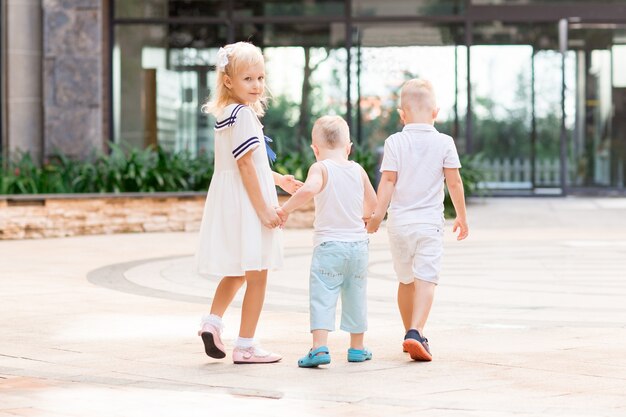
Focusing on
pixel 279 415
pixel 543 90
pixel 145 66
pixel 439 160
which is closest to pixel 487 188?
pixel 543 90

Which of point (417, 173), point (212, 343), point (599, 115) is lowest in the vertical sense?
point (212, 343)

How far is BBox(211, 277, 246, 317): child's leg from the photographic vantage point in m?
6.66

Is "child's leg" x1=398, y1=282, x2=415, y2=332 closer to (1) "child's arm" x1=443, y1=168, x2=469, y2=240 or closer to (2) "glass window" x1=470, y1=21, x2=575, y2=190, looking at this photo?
(1) "child's arm" x1=443, y1=168, x2=469, y2=240

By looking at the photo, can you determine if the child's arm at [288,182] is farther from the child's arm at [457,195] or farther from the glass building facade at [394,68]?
the glass building facade at [394,68]

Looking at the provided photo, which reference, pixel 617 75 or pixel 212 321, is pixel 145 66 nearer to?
pixel 617 75

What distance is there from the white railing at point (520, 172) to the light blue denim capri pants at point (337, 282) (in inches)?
689

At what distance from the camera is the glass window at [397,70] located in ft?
75.4

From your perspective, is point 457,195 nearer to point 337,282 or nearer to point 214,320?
point 337,282

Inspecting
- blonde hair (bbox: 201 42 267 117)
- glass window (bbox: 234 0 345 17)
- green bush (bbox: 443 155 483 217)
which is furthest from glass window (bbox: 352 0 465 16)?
blonde hair (bbox: 201 42 267 117)

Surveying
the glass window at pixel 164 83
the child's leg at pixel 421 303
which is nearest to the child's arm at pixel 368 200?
the child's leg at pixel 421 303

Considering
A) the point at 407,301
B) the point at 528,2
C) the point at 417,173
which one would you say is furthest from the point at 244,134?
the point at 528,2

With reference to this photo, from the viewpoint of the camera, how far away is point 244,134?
646 cm

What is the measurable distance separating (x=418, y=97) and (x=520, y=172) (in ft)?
57.5

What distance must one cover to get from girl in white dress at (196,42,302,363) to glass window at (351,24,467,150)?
53.8 ft
